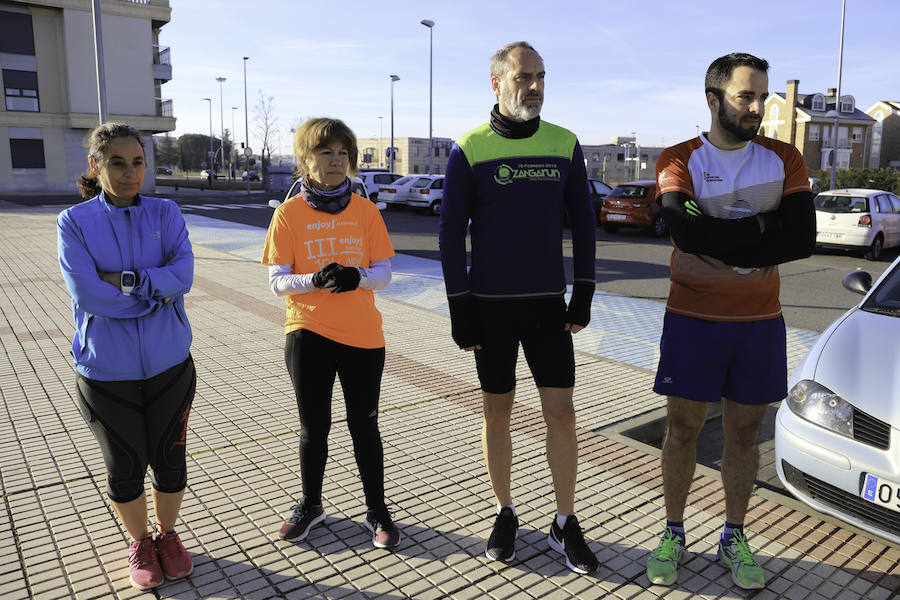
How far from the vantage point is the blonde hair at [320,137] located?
2.94m

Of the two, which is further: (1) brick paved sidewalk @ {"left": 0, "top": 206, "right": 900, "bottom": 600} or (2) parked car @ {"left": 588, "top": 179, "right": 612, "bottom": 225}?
(2) parked car @ {"left": 588, "top": 179, "right": 612, "bottom": 225}

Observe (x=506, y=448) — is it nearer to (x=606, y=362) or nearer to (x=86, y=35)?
(x=606, y=362)

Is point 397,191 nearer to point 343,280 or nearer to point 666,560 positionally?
point 343,280

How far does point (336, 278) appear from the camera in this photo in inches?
109

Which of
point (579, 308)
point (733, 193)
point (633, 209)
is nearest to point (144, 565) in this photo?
point (579, 308)

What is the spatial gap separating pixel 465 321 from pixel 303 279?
69cm

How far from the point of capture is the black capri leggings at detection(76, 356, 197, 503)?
8.63 feet

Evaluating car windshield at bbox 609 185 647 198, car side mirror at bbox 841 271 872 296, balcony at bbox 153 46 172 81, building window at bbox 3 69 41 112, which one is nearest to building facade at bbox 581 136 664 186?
balcony at bbox 153 46 172 81

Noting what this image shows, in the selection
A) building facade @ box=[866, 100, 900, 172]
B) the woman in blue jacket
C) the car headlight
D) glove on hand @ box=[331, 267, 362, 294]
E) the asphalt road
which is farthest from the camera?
building facade @ box=[866, 100, 900, 172]

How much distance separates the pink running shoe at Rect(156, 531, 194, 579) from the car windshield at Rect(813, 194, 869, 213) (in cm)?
1507

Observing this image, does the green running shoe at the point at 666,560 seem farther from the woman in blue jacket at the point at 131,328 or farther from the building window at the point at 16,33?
the building window at the point at 16,33

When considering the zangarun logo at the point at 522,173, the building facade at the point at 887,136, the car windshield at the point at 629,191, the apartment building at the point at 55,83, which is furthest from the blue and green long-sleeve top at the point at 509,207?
the building facade at the point at 887,136

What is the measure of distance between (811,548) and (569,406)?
1.27 meters

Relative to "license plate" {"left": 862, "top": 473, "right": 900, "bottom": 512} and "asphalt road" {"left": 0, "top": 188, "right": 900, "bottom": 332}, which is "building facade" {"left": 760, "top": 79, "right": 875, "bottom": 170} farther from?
"license plate" {"left": 862, "top": 473, "right": 900, "bottom": 512}
